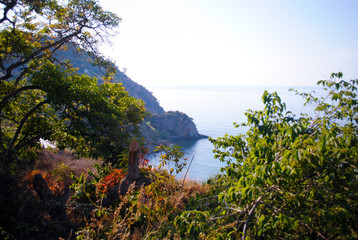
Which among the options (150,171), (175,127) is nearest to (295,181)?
(150,171)

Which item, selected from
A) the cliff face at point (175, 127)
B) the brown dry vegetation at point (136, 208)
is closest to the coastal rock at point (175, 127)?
the cliff face at point (175, 127)

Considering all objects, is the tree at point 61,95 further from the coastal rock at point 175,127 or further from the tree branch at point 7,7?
the coastal rock at point 175,127

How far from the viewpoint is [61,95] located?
5.51 meters

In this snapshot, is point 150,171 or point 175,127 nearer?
point 150,171

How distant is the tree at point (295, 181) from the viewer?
6.11 ft

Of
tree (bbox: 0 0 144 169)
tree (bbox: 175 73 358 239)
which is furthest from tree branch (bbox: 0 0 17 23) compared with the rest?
tree (bbox: 175 73 358 239)

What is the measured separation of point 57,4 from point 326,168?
367 inches

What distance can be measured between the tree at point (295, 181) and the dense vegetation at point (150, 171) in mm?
15

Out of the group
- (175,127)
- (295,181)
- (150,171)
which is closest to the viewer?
(295,181)

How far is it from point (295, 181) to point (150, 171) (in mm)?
3417

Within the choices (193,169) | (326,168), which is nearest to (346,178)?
(326,168)

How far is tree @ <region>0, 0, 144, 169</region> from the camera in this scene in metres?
5.66

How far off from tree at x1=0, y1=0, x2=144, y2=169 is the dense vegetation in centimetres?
4

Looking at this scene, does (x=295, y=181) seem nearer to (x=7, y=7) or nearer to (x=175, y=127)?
(x=7, y=7)
